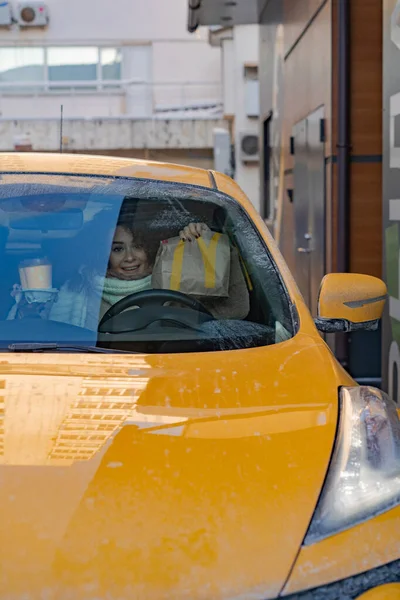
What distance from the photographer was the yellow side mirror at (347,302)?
306 cm

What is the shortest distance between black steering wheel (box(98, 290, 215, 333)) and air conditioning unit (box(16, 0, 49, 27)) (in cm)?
2694

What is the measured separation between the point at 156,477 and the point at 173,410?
268 millimetres

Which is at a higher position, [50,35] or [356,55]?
[50,35]

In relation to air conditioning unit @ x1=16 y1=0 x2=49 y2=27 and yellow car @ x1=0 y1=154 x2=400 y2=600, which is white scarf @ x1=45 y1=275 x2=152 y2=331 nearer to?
yellow car @ x1=0 y1=154 x2=400 y2=600

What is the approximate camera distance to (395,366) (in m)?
5.47

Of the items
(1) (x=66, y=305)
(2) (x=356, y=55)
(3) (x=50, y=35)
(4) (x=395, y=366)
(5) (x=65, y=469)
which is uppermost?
(3) (x=50, y=35)

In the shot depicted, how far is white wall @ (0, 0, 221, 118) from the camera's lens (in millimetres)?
28594

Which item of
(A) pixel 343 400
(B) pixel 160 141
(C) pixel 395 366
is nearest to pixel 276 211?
(C) pixel 395 366

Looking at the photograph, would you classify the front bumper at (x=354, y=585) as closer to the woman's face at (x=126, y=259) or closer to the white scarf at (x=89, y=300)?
the white scarf at (x=89, y=300)

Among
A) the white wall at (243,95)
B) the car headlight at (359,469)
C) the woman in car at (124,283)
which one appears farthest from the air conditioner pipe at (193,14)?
the white wall at (243,95)

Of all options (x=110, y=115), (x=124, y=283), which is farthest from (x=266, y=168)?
(x=110, y=115)

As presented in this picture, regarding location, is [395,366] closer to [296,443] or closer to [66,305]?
[66,305]

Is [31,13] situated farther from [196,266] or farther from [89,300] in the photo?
[89,300]

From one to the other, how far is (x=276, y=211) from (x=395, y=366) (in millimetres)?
6501
